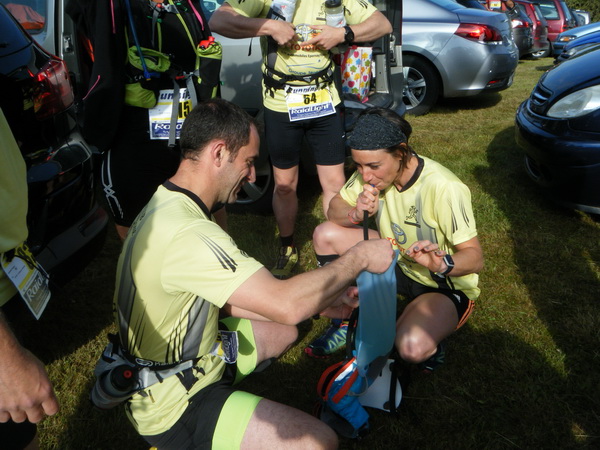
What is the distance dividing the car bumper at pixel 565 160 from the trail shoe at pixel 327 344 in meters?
1.98

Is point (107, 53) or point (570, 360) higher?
point (107, 53)

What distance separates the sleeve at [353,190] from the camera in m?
2.67

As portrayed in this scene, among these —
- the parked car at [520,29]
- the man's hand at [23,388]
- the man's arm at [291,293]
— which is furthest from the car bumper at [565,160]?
the parked car at [520,29]

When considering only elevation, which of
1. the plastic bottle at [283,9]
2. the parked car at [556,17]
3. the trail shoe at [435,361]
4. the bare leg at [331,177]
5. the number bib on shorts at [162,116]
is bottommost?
the parked car at [556,17]

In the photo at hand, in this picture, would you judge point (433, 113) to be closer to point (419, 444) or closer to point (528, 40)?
point (419, 444)

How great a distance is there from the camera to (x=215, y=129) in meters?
1.80

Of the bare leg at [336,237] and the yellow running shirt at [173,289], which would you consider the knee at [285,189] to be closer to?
the bare leg at [336,237]

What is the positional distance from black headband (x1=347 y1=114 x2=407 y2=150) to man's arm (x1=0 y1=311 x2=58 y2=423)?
1.51m

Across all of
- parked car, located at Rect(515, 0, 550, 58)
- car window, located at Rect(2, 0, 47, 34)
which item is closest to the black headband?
car window, located at Rect(2, 0, 47, 34)

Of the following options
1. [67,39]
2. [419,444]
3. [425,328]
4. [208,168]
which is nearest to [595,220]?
[425,328]

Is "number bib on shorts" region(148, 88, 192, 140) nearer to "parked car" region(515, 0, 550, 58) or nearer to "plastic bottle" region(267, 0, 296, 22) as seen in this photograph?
"plastic bottle" region(267, 0, 296, 22)

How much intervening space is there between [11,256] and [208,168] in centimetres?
67

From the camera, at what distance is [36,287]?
5.29ft

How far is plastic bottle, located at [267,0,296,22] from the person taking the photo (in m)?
2.89
